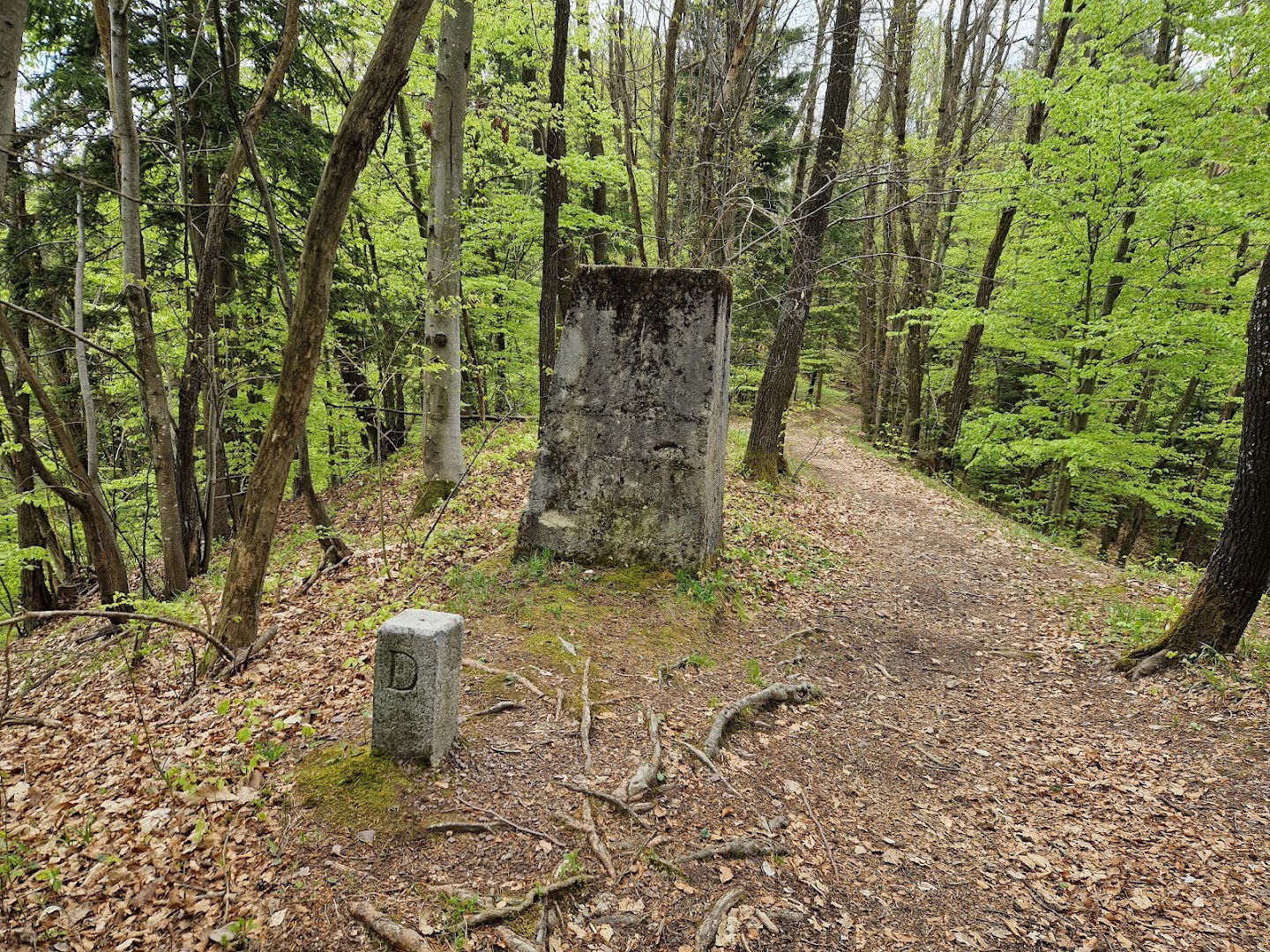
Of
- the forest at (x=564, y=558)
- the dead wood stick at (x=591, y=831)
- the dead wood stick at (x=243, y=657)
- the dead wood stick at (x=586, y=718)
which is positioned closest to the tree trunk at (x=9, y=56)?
the forest at (x=564, y=558)

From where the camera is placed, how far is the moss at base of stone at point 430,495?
346 inches

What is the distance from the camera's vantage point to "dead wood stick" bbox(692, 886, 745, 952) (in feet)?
9.58

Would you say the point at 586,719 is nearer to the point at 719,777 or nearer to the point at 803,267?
the point at 719,777

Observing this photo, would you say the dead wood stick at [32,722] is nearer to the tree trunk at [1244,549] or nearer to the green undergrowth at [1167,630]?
the tree trunk at [1244,549]

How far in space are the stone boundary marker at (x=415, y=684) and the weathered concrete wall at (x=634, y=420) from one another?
2.99 m

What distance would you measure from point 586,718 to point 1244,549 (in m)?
5.38

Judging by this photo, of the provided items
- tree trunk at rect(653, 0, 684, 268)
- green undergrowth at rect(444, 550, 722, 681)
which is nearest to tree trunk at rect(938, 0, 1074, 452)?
tree trunk at rect(653, 0, 684, 268)

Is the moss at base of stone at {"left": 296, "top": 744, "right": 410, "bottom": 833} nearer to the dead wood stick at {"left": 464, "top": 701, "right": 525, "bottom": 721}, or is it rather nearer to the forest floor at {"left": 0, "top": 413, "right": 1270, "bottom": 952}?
the forest floor at {"left": 0, "top": 413, "right": 1270, "bottom": 952}

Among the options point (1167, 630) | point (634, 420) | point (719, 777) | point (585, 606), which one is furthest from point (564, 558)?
point (1167, 630)

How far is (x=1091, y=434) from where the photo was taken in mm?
10641

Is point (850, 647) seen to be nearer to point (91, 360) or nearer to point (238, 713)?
point (238, 713)

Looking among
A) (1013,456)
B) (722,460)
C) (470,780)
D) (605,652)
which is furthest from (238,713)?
(1013,456)

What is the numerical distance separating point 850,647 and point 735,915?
373 centimetres

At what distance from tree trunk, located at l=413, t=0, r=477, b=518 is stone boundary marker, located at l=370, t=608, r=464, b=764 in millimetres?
4872
